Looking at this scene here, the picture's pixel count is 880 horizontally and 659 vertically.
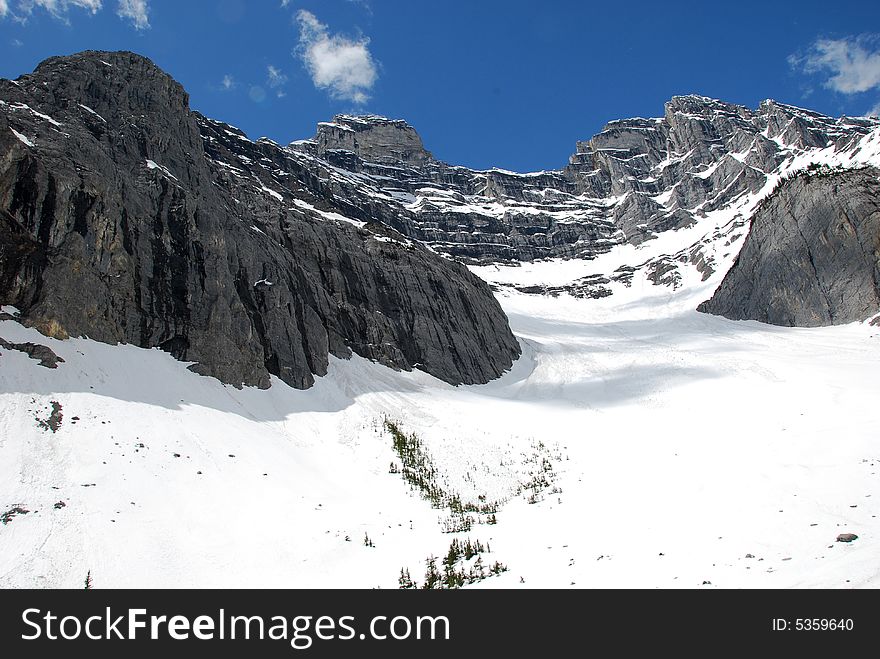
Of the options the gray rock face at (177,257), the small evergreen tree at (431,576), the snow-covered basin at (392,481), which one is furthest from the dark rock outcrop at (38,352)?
the small evergreen tree at (431,576)

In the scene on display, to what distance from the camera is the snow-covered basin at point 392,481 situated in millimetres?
9094

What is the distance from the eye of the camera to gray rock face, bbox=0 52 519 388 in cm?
2253

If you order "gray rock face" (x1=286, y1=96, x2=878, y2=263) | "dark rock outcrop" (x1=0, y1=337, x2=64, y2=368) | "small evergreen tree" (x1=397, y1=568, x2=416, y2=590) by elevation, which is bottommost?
"small evergreen tree" (x1=397, y1=568, x2=416, y2=590)

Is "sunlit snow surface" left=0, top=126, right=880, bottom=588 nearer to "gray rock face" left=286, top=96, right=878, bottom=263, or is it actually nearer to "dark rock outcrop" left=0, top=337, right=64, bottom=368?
"dark rock outcrop" left=0, top=337, right=64, bottom=368

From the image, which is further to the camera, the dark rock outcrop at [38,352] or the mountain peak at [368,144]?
the mountain peak at [368,144]

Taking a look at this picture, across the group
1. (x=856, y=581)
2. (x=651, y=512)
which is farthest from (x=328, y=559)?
(x=856, y=581)

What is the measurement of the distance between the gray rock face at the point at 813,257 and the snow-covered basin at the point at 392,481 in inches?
1167

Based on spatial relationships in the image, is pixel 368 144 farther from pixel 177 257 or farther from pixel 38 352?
pixel 38 352

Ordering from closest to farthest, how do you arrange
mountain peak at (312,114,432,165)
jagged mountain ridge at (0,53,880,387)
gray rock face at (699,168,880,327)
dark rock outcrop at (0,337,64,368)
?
1. dark rock outcrop at (0,337,64,368)
2. jagged mountain ridge at (0,53,880,387)
3. gray rock face at (699,168,880,327)
4. mountain peak at (312,114,432,165)

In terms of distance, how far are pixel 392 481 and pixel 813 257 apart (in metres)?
68.3

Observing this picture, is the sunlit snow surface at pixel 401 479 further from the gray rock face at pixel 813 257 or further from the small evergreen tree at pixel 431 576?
the gray rock face at pixel 813 257

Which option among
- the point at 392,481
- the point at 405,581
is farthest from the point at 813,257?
the point at 405,581

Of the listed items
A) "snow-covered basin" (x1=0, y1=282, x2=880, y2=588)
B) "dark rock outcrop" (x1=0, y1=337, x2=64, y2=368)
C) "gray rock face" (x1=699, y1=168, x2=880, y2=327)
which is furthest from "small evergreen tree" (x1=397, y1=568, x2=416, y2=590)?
"gray rock face" (x1=699, y1=168, x2=880, y2=327)

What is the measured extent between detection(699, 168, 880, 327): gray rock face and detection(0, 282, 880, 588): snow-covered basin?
97.2 ft
